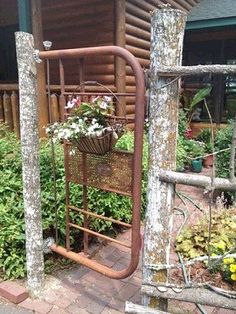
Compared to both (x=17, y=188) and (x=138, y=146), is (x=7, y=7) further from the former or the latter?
(x=138, y=146)

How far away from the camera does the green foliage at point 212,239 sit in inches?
92.5

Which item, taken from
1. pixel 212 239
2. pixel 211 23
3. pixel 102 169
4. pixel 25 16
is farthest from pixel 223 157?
pixel 211 23

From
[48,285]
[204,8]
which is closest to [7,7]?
[204,8]

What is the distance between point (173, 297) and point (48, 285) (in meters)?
1.24

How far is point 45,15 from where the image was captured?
6199mm

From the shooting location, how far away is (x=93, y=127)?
205cm

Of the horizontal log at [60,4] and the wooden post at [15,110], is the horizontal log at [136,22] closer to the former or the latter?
the horizontal log at [60,4]

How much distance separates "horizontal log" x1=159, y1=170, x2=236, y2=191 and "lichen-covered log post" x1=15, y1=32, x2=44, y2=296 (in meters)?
1.05

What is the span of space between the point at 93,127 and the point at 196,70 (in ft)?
2.41

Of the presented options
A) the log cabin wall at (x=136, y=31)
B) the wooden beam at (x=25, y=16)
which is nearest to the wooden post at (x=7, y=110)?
the wooden beam at (x=25, y=16)

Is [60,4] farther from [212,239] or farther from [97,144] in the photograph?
[212,239]

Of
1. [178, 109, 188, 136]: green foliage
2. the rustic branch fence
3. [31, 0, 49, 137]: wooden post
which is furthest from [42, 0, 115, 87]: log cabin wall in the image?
the rustic branch fence

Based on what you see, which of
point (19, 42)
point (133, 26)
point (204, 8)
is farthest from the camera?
point (204, 8)

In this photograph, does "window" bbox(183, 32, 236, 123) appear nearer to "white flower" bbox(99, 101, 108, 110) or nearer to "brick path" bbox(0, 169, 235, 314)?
"brick path" bbox(0, 169, 235, 314)
